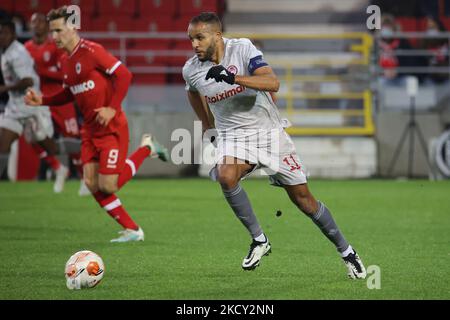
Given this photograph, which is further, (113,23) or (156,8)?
(156,8)

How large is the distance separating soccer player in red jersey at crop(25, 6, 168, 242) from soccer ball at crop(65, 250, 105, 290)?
2735mm

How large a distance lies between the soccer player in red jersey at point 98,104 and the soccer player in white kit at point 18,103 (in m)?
4.47

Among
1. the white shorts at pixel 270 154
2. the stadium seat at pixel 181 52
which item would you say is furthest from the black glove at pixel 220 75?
the stadium seat at pixel 181 52

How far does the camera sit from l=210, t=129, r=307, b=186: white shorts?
7.30 meters

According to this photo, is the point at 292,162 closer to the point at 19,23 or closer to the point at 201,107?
the point at 201,107

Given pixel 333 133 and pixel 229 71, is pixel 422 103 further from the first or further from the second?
pixel 229 71

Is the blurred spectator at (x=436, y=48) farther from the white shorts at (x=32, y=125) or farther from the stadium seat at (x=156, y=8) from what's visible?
the white shorts at (x=32, y=125)

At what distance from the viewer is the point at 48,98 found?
9734mm

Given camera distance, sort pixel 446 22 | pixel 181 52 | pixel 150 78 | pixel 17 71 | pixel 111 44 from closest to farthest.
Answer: pixel 17 71 → pixel 181 52 → pixel 150 78 → pixel 111 44 → pixel 446 22

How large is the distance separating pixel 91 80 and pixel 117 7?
37.7 ft

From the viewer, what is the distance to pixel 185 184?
1705cm

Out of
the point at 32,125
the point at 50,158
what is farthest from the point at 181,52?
the point at 32,125

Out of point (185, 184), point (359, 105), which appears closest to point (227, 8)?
point (359, 105)

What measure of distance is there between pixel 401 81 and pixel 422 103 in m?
0.68
